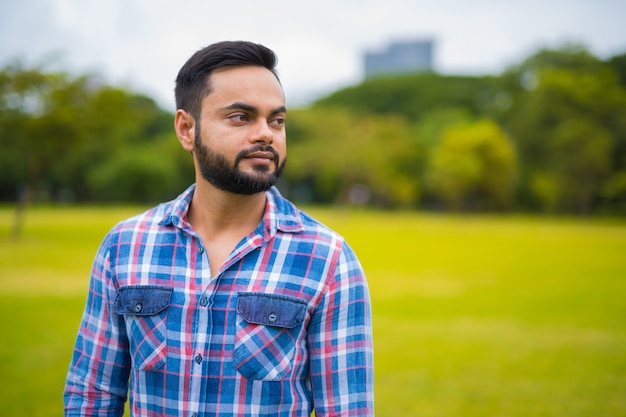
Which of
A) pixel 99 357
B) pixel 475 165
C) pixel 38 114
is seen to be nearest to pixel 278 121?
pixel 99 357

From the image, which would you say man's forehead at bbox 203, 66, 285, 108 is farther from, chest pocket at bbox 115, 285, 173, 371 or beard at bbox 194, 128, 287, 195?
chest pocket at bbox 115, 285, 173, 371

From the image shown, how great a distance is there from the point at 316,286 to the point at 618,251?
19.4 metres

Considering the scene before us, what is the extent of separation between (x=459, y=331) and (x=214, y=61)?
22.8 ft

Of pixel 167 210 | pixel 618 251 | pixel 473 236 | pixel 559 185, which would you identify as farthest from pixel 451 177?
pixel 167 210

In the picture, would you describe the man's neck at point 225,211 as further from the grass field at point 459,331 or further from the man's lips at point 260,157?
the grass field at point 459,331

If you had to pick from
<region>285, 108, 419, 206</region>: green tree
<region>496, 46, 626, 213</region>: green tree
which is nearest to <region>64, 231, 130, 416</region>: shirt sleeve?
<region>285, 108, 419, 206</region>: green tree

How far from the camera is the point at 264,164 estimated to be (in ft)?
5.37

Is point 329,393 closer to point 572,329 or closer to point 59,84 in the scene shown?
point 572,329

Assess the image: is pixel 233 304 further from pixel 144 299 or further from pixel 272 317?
pixel 144 299

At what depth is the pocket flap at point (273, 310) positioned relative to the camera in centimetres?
157

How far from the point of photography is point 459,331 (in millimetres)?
7691

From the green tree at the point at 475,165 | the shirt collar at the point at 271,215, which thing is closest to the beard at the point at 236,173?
the shirt collar at the point at 271,215

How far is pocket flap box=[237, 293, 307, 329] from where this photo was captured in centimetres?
157

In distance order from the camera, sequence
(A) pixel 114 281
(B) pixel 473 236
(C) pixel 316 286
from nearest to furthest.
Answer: (C) pixel 316 286
(A) pixel 114 281
(B) pixel 473 236
